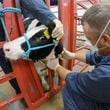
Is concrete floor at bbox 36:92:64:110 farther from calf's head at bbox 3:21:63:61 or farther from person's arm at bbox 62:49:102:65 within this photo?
calf's head at bbox 3:21:63:61

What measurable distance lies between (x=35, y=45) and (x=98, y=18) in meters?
0.48

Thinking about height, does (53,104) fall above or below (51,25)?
below

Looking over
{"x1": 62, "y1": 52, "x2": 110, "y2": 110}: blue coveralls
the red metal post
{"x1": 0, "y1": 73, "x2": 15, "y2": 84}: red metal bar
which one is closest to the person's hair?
{"x1": 62, "y1": 52, "x2": 110, "y2": 110}: blue coveralls

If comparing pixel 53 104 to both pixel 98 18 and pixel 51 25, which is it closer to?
pixel 51 25

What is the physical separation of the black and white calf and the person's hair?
0.34 metres

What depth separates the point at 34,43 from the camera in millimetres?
→ 1398

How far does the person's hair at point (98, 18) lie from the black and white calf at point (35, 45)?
0.34 metres

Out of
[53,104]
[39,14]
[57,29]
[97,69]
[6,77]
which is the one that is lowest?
[53,104]

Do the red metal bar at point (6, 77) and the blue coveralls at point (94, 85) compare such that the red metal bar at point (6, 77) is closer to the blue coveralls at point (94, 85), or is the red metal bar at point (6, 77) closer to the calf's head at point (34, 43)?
the calf's head at point (34, 43)

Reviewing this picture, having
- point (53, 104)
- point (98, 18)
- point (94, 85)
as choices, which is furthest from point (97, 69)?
point (53, 104)

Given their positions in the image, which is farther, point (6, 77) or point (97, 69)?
point (6, 77)

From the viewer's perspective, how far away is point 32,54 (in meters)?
1.44

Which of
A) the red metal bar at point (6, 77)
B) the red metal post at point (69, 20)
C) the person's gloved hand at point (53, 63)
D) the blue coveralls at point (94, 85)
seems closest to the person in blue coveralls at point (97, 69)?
the blue coveralls at point (94, 85)

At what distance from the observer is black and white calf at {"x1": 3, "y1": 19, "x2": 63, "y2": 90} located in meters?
1.36
